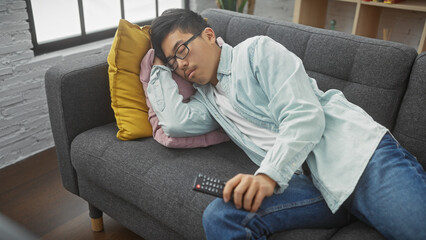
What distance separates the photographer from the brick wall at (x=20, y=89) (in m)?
1.98

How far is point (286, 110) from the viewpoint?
1.14 m

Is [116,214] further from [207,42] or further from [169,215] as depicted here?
[207,42]

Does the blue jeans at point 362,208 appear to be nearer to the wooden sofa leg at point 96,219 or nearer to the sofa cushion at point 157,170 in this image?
the sofa cushion at point 157,170

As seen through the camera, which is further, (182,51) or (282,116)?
(182,51)

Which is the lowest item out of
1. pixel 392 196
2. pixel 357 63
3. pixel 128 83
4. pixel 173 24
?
pixel 392 196

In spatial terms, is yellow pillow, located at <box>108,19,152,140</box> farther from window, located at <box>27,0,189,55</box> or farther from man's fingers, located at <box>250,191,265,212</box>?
window, located at <box>27,0,189,55</box>

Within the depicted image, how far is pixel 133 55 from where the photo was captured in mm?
1523

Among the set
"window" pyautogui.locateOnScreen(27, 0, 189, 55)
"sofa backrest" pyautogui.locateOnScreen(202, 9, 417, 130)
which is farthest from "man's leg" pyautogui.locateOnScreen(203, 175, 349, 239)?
"window" pyautogui.locateOnScreen(27, 0, 189, 55)

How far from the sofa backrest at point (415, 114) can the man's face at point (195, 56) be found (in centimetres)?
70

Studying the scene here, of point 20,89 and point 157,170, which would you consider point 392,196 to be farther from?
point 20,89

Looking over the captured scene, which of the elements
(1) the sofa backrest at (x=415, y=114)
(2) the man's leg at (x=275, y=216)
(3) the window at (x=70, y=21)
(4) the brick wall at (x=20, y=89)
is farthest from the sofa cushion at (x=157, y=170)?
(3) the window at (x=70, y=21)

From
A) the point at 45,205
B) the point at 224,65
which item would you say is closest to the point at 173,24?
the point at 224,65

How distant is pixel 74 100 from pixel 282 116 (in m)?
0.84

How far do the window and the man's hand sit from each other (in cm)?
172
